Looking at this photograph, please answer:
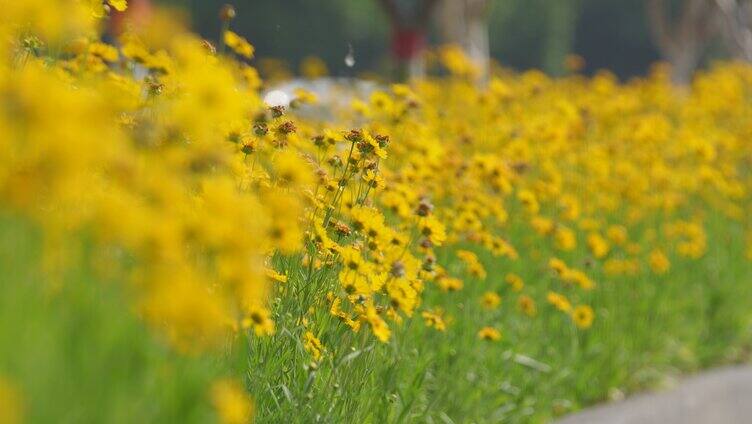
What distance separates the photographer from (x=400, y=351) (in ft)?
13.3

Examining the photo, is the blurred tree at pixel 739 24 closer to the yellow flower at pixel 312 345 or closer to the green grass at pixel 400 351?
the green grass at pixel 400 351

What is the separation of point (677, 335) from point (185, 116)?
5571 millimetres

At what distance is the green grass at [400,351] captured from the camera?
5.24 feet

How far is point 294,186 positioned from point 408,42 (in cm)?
938

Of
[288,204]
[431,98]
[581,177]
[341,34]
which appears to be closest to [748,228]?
[581,177]

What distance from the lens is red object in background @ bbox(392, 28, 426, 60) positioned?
12.4 metres

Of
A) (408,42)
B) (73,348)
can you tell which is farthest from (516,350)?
(408,42)

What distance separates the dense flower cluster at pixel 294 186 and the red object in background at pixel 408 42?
324 centimetres

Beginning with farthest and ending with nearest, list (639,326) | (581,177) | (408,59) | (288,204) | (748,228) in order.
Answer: (408,59), (748,228), (581,177), (639,326), (288,204)

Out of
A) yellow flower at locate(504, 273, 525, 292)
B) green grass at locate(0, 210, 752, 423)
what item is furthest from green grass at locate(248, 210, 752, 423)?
yellow flower at locate(504, 273, 525, 292)

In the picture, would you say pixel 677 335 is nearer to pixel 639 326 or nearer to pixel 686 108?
pixel 639 326

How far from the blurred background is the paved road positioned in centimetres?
453

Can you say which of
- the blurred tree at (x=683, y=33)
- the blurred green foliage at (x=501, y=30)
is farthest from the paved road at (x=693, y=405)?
the blurred green foliage at (x=501, y=30)

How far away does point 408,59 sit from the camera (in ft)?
41.7
